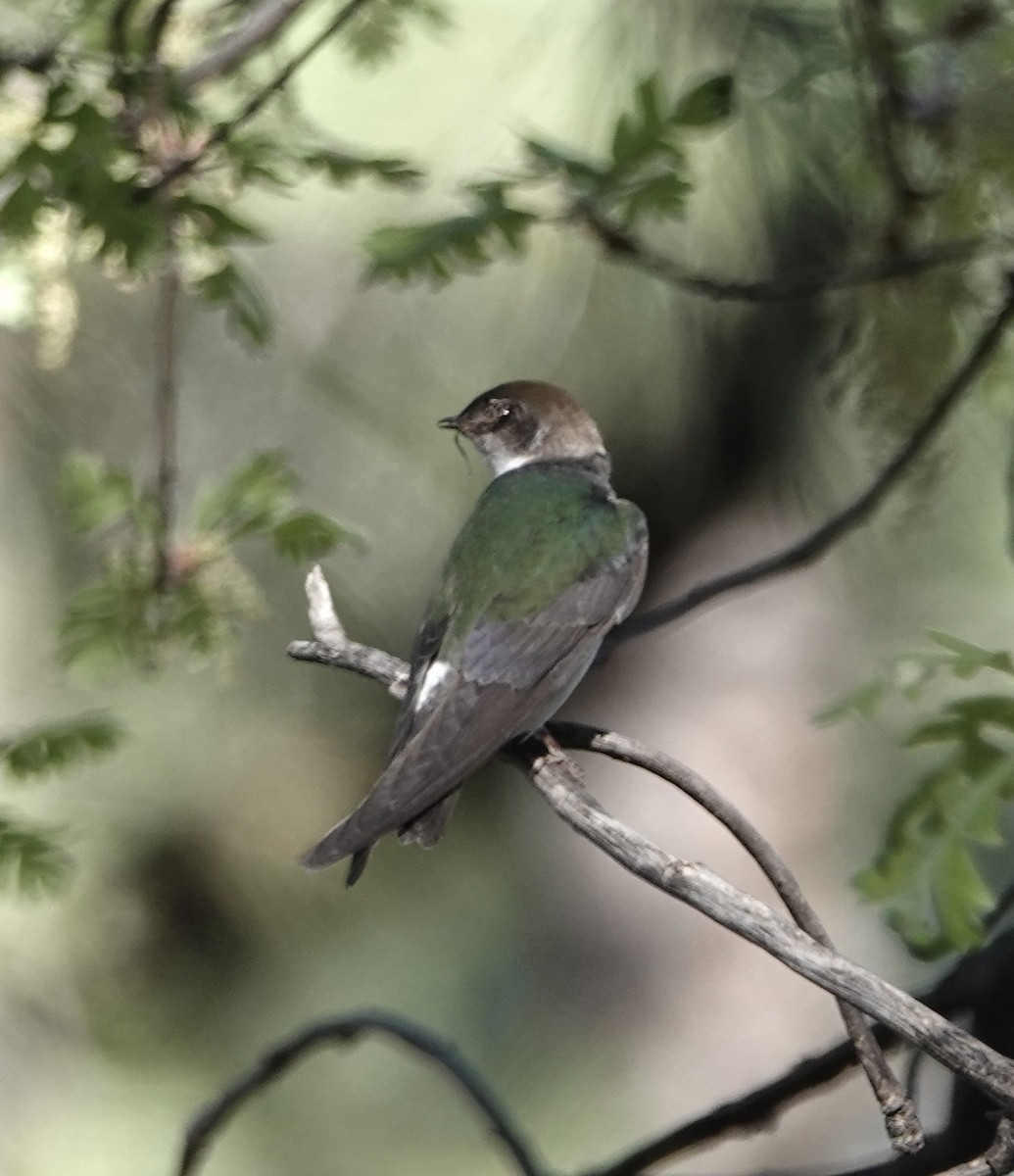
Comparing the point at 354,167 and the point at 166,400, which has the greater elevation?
the point at 354,167

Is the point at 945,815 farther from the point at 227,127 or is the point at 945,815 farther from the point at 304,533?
the point at 227,127

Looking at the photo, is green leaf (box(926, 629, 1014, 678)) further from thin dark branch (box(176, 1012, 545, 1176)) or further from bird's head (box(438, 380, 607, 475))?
bird's head (box(438, 380, 607, 475))

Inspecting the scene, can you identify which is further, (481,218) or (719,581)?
(719,581)

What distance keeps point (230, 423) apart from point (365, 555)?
0.43m

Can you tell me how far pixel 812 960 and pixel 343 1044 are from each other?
1.03 m

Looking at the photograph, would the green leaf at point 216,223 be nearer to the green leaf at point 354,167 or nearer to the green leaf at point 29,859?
the green leaf at point 354,167

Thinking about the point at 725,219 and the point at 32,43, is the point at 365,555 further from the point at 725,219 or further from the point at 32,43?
A: the point at 32,43

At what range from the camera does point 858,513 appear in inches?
104

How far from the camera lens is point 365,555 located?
156 inches

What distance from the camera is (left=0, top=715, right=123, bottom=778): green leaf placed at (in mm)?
2348

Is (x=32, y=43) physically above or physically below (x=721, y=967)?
above

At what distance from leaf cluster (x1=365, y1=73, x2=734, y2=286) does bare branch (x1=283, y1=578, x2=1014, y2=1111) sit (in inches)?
33.6

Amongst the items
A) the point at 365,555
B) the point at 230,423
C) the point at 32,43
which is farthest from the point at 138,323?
the point at 32,43

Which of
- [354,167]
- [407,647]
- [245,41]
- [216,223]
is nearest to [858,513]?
[354,167]
